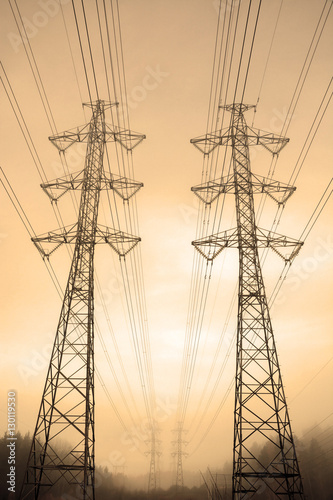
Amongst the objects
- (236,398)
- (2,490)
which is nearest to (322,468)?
(2,490)

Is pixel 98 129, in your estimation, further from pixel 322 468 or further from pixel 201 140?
pixel 322 468

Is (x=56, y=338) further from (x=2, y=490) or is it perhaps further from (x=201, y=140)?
(x=2, y=490)

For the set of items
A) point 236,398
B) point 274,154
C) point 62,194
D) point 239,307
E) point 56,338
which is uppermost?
point 274,154

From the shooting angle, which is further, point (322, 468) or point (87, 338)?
point (322, 468)

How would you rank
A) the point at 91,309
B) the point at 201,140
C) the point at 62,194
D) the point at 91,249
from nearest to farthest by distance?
the point at 91,309 < the point at 91,249 < the point at 62,194 < the point at 201,140

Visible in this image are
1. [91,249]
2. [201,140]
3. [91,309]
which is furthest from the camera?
[201,140]

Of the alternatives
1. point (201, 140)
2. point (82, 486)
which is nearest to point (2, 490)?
point (82, 486)

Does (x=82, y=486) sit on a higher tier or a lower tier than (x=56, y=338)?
lower

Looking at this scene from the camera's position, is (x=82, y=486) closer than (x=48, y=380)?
Yes

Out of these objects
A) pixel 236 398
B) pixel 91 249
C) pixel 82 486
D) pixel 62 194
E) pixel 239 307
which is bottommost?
pixel 82 486
